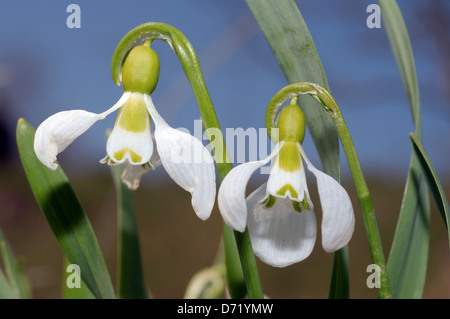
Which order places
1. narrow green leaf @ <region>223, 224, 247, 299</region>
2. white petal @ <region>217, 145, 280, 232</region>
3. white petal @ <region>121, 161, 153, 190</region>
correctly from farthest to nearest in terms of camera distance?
narrow green leaf @ <region>223, 224, 247, 299</region>
white petal @ <region>121, 161, 153, 190</region>
white petal @ <region>217, 145, 280, 232</region>

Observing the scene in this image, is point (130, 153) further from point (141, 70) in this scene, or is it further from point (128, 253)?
point (128, 253)

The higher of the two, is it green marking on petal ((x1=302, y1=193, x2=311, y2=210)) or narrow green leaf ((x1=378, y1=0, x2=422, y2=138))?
narrow green leaf ((x1=378, y1=0, x2=422, y2=138))

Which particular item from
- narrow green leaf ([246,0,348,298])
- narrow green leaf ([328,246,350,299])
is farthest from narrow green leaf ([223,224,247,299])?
narrow green leaf ([246,0,348,298])

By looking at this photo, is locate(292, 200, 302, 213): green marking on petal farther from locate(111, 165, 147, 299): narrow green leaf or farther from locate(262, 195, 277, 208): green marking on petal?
locate(111, 165, 147, 299): narrow green leaf

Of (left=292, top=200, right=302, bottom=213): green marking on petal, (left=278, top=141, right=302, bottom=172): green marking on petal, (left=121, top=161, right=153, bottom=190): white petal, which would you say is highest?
(left=278, top=141, right=302, bottom=172): green marking on petal
